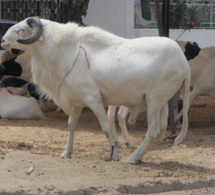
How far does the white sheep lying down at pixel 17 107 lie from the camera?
15.4 m

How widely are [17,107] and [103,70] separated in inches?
226

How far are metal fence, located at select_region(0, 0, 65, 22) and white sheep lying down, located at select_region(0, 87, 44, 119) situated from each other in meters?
6.03

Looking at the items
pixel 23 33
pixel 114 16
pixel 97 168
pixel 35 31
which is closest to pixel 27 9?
pixel 114 16

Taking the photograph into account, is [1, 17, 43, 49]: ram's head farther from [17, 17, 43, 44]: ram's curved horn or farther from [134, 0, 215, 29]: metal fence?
[134, 0, 215, 29]: metal fence

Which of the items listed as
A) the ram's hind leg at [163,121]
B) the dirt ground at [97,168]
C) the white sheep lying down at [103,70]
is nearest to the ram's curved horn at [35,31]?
the white sheep lying down at [103,70]

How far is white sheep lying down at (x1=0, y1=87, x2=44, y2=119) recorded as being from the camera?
15.4 meters

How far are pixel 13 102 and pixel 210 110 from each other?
5293 mm

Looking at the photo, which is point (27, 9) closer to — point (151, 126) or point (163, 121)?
point (163, 121)

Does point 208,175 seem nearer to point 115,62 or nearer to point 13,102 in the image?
point 115,62

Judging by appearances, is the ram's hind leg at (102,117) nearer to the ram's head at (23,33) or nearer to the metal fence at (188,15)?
the ram's head at (23,33)

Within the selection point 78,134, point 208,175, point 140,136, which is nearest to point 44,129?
point 78,134

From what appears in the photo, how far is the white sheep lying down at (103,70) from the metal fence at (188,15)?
17.5 metres

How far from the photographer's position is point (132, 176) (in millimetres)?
9344

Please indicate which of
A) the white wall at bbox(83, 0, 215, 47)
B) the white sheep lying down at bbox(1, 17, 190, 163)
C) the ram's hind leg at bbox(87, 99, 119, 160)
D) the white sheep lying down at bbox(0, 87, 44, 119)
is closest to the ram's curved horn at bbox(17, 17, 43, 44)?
the white sheep lying down at bbox(1, 17, 190, 163)
